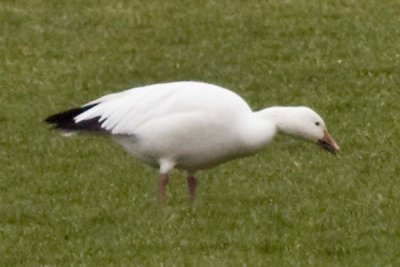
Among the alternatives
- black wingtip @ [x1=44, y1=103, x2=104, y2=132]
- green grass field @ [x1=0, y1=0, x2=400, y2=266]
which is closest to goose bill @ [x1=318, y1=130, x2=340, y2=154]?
green grass field @ [x1=0, y1=0, x2=400, y2=266]

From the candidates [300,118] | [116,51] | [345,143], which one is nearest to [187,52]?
[116,51]

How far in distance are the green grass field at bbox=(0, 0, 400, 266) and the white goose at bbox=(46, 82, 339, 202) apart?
0.42m

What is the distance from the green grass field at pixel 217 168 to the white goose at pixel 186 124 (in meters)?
0.42

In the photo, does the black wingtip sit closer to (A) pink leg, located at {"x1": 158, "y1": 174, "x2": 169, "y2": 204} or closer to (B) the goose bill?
(A) pink leg, located at {"x1": 158, "y1": 174, "x2": 169, "y2": 204}

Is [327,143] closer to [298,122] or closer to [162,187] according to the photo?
[298,122]

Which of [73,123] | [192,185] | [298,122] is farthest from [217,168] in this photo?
[73,123]

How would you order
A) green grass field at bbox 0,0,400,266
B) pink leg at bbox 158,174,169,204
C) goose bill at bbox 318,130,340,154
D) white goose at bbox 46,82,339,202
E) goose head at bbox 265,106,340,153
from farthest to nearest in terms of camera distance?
goose bill at bbox 318,130,340,154 → pink leg at bbox 158,174,169,204 → goose head at bbox 265,106,340,153 → white goose at bbox 46,82,339,202 → green grass field at bbox 0,0,400,266

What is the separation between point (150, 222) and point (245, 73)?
19.4 feet

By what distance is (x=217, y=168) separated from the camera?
12680mm

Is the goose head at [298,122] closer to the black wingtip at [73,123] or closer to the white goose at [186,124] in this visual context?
the white goose at [186,124]

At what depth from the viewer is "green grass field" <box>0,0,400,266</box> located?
9.99 metres

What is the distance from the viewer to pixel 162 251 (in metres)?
9.75

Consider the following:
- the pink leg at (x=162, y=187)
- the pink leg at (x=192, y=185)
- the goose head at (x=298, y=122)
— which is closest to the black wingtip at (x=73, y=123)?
the pink leg at (x=162, y=187)

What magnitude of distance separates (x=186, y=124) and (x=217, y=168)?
212cm
